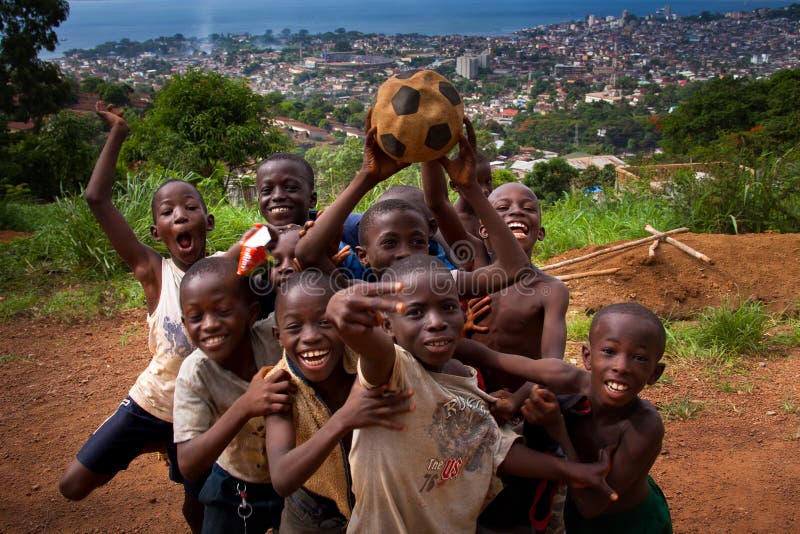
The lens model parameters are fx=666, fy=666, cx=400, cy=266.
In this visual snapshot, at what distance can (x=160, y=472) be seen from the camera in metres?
3.80

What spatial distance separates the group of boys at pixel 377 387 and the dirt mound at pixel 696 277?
141 inches

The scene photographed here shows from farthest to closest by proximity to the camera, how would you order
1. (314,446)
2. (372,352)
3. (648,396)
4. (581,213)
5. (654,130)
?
(654,130), (581,213), (648,396), (314,446), (372,352)

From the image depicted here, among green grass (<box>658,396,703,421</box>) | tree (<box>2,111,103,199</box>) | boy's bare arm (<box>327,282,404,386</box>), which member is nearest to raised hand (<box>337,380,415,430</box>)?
boy's bare arm (<box>327,282,404,386</box>)

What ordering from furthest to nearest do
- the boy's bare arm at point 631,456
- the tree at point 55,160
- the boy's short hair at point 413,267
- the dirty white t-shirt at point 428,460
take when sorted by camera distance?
the tree at point 55,160
the boy's bare arm at point 631,456
the boy's short hair at point 413,267
the dirty white t-shirt at point 428,460

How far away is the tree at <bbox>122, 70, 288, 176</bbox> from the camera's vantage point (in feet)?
58.2

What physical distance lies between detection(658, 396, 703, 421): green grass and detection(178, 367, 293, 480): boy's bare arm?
122 inches

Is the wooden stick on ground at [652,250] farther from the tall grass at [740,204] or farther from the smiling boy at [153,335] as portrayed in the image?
the smiling boy at [153,335]

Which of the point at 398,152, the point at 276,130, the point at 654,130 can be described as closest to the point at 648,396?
the point at 398,152

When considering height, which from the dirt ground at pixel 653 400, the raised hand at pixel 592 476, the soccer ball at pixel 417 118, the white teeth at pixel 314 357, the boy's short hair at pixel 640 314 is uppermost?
the soccer ball at pixel 417 118

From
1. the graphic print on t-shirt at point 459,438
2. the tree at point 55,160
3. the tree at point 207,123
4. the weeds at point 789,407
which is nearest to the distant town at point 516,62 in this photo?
the tree at point 55,160

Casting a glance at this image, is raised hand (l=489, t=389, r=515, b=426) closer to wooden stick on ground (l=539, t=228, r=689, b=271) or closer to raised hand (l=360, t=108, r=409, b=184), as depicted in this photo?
raised hand (l=360, t=108, r=409, b=184)

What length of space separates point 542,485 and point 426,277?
890mm

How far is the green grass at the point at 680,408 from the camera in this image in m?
4.27

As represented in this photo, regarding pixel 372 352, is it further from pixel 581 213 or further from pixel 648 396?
pixel 581 213
